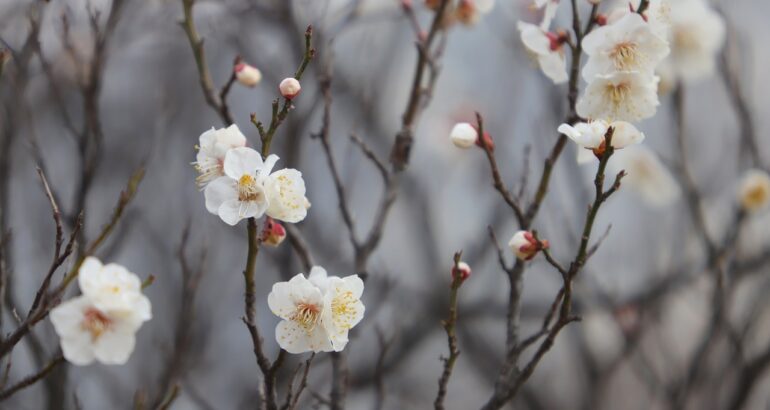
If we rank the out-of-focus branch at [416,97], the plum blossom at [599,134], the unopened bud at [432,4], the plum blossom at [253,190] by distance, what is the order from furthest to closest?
the unopened bud at [432,4], the out-of-focus branch at [416,97], the plum blossom at [599,134], the plum blossom at [253,190]

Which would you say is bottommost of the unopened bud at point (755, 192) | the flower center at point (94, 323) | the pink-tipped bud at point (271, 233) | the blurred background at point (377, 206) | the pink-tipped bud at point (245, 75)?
the blurred background at point (377, 206)

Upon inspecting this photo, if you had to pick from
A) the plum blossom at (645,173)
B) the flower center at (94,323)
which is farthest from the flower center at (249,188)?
the plum blossom at (645,173)

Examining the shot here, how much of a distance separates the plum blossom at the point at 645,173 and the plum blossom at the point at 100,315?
240 cm

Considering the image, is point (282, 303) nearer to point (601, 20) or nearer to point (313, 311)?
point (313, 311)

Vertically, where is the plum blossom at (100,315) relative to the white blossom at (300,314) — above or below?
above

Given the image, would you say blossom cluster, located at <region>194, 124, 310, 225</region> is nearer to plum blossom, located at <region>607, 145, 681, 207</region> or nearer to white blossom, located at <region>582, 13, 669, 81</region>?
white blossom, located at <region>582, 13, 669, 81</region>

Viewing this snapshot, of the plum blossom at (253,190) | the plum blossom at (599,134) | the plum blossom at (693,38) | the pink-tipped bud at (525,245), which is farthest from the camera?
the plum blossom at (693,38)

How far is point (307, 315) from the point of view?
48.5 inches

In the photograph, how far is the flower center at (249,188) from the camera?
46.4 inches

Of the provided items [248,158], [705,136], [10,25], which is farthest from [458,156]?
[248,158]

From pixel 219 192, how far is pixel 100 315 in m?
0.26

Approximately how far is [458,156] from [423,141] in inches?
22.1

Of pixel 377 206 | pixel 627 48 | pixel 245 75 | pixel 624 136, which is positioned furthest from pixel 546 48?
pixel 377 206

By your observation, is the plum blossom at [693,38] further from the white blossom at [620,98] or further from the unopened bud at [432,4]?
the white blossom at [620,98]
